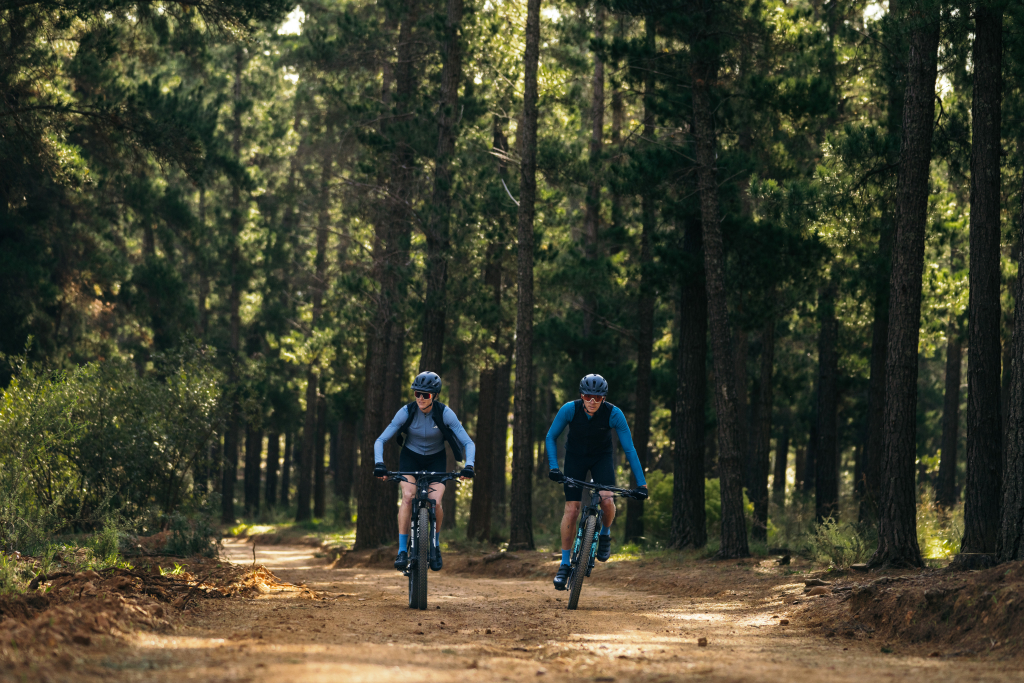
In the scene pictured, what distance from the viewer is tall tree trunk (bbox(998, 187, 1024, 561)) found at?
895 centimetres

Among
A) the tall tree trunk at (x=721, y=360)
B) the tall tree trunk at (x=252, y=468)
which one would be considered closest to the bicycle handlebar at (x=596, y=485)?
the tall tree trunk at (x=721, y=360)

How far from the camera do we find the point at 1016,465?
8.97 m

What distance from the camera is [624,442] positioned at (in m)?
10.0

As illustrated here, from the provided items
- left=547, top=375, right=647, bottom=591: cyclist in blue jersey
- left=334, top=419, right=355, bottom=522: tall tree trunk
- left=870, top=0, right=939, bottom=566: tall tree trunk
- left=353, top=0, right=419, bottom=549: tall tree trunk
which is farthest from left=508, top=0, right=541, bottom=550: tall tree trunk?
left=334, top=419, right=355, bottom=522: tall tree trunk

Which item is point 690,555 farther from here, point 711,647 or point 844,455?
point 844,455

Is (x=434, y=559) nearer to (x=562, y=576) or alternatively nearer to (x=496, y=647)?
(x=562, y=576)

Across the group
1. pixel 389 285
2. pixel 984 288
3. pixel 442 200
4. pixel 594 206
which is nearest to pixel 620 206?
pixel 594 206

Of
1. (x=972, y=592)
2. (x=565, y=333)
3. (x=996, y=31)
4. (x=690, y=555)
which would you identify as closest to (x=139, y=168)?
(x=565, y=333)

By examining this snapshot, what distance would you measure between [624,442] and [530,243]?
1034 centimetres

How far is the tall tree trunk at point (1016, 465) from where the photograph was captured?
8953 millimetres

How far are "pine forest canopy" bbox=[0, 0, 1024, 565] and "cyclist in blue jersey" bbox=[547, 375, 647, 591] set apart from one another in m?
3.93

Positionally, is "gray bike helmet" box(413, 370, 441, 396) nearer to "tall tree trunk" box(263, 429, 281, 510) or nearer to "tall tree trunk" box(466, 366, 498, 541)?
"tall tree trunk" box(466, 366, 498, 541)

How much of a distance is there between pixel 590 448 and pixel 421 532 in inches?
82.4

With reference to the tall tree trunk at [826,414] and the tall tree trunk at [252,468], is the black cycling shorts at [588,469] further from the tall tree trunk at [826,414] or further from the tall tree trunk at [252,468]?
the tall tree trunk at [252,468]
